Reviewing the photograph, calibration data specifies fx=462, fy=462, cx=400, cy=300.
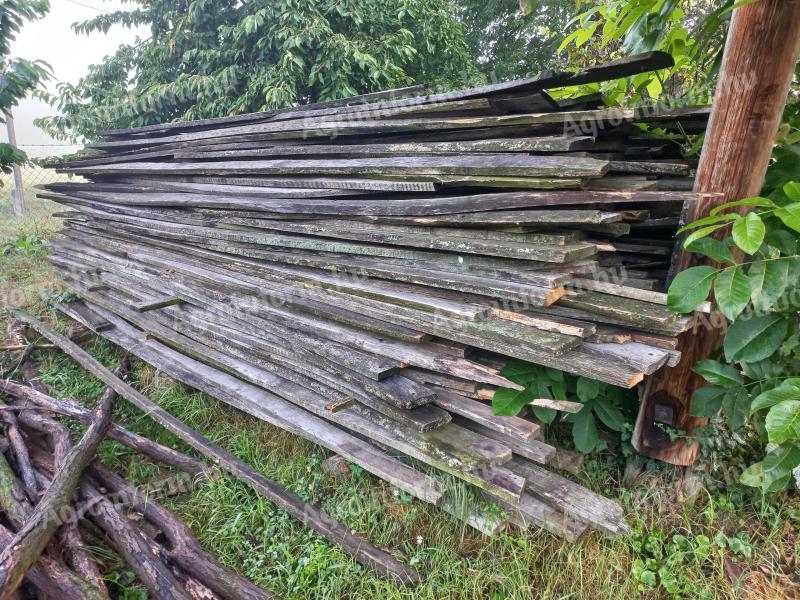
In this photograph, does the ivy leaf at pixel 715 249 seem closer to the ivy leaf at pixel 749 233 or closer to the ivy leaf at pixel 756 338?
the ivy leaf at pixel 749 233

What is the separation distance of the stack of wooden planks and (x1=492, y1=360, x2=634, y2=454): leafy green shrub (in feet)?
0.31

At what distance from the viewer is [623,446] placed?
269 cm

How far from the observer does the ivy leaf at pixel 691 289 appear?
1.84 m

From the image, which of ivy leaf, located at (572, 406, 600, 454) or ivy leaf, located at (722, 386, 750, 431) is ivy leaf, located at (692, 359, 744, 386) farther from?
ivy leaf, located at (572, 406, 600, 454)

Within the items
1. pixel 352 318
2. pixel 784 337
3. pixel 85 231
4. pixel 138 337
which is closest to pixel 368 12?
pixel 85 231

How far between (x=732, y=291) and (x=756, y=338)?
0.43m

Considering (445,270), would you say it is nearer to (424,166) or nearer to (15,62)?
(424,166)

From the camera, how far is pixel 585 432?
8.45ft

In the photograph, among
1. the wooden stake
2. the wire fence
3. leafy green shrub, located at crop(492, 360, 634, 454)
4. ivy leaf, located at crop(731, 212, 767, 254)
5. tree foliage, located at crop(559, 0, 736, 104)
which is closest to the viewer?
ivy leaf, located at crop(731, 212, 767, 254)

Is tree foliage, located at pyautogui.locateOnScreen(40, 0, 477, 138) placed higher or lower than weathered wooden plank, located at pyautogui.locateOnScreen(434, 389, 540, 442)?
higher

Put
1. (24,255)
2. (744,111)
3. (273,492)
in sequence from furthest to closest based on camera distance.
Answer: (24,255) → (273,492) → (744,111)

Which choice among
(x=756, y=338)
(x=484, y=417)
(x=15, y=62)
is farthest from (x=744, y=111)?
(x=15, y=62)

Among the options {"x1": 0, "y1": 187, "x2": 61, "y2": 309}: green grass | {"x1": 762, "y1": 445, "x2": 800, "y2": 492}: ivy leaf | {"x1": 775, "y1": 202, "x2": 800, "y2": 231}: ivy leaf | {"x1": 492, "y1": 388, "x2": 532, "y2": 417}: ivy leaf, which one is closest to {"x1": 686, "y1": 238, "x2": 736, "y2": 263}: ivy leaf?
{"x1": 775, "y1": 202, "x2": 800, "y2": 231}: ivy leaf

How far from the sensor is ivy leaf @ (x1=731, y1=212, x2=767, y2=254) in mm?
1577
